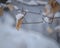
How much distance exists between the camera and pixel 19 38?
3.54 ft

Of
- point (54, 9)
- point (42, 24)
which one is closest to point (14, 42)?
point (42, 24)

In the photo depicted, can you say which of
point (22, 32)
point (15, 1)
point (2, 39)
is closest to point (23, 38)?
point (22, 32)

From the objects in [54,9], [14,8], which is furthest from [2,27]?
[54,9]

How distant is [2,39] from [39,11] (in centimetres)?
34

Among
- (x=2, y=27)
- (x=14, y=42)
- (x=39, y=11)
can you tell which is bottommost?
(x=14, y=42)

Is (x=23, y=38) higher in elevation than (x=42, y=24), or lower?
lower

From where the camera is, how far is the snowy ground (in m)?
1.06

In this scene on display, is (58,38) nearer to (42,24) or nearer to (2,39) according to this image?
(42,24)

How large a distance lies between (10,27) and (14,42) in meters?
0.11

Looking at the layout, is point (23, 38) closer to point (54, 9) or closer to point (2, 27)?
point (2, 27)

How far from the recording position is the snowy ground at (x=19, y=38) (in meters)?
1.06

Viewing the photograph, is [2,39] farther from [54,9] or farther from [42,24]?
[54,9]

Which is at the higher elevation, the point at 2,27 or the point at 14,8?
the point at 14,8

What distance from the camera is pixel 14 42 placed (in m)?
1.09
